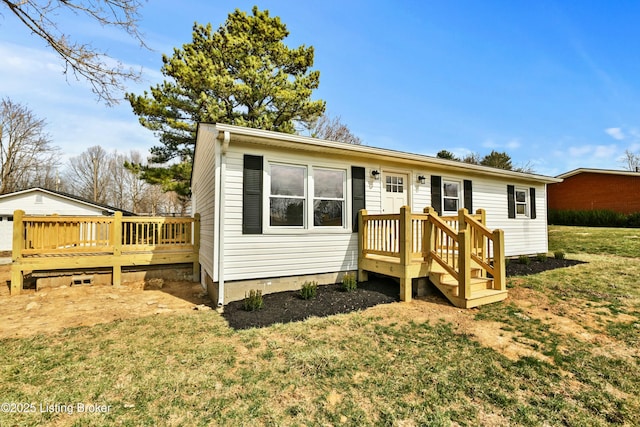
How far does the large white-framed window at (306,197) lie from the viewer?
5.61m

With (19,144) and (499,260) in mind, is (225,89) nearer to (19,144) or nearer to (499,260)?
(499,260)

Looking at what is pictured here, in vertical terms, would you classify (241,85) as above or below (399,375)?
above

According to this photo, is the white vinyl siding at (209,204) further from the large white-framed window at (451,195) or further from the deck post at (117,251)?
the large white-framed window at (451,195)

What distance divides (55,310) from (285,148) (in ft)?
16.7

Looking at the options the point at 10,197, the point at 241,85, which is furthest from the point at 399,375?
the point at 10,197

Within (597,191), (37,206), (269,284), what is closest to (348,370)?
(269,284)

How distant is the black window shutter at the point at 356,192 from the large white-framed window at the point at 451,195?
2.84 metres

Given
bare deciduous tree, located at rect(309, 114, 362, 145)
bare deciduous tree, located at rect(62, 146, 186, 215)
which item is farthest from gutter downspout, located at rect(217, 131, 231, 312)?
bare deciduous tree, located at rect(62, 146, 186, 215)

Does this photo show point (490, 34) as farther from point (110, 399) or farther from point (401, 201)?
A: point (110, 399)

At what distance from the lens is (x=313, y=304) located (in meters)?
4.95

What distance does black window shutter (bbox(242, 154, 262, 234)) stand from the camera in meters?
5.27

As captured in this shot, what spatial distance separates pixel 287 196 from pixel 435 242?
9.70 feet

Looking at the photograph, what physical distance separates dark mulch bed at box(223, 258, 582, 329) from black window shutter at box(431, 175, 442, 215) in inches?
106

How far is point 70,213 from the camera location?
14539 millimetres
